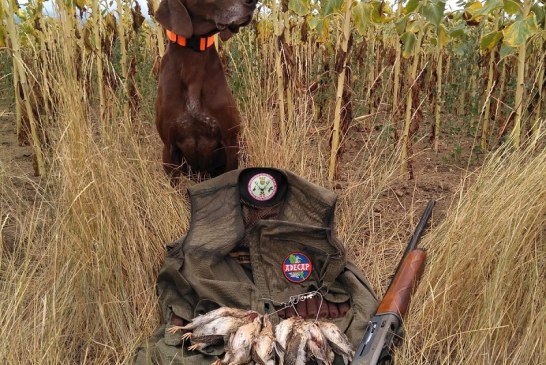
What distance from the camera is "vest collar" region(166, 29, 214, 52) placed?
271 cm

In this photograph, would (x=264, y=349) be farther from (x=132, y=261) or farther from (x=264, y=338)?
(x=132, y=261)

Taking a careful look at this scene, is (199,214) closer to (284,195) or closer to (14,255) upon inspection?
(284,195)

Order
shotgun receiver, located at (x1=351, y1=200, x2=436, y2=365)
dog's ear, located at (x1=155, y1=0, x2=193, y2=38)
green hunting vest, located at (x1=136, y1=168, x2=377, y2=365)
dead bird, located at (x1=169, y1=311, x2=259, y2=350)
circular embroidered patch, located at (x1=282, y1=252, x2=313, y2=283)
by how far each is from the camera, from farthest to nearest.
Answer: circular embroidered patch, located at (x1=282, y1=252, x2=313, y2=283) < dog's ear, located at (x1=155, y1=0, x2=193, y2=38) < green hunting vest, located at (x1=136, y1=168, x2=377, y2=365) < dead bird, located at (x1=169, y1=311, x2=259, y2=350) < shotgun receiver, located at (x1=351, y1=200, x2=436, y2=365)

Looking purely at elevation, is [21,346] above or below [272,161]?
below

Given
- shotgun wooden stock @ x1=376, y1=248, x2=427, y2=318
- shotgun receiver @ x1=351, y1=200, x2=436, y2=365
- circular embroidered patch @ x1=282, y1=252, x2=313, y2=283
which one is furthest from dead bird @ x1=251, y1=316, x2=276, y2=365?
circular embroidered patch @ x1=282, y1=252, x2=313, y2=283

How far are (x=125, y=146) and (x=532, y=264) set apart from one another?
1993 mm

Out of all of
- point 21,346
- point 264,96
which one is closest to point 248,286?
point 21,346

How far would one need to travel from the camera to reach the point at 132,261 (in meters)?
2.58

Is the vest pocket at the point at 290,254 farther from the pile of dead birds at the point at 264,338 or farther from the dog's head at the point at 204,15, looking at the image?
the dog's head at the point at 204,15

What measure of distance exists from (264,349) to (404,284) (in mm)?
604

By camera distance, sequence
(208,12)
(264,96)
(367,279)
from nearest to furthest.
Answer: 1. (208,12)
2. (367,279)
3. (264,96)

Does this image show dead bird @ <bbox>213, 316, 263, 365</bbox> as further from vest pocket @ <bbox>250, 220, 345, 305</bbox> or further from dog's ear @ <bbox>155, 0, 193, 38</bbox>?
dog's ear @ <bbox>155, 0, 193, 38</bbox>

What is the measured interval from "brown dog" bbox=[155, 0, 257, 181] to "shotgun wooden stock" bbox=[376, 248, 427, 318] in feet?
3.52

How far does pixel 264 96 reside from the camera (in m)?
3.78
